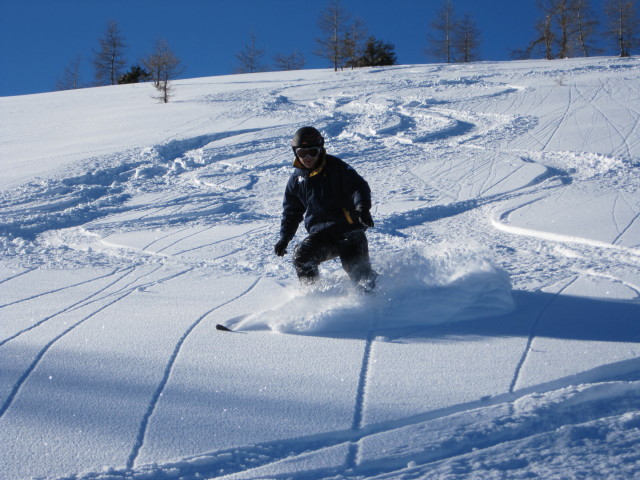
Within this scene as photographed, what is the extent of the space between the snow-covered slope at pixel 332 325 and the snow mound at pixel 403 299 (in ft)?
0.05

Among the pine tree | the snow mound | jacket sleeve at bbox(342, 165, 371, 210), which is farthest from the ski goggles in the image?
the pine tree

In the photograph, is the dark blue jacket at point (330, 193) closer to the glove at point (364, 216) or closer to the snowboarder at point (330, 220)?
the snowboarder at point (330, 220)

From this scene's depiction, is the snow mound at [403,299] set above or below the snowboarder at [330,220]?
below

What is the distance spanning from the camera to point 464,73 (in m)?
19.5

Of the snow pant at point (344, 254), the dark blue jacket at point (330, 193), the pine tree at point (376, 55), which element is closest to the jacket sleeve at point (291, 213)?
the dark blue jacket at point (330, 193)

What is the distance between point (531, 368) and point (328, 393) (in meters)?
1.06

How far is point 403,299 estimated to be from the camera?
13.3 feet

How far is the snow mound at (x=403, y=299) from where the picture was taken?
147 inches

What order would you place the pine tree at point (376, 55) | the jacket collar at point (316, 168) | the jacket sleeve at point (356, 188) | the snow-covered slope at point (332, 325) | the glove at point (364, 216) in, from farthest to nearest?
the pine tree at point (376, 55) → the jacket collar at point (316, 168) → the jacket sleeve at point (356, 188) → the glove at point (364, 216) → the snow-covered slope at point (332, 325)

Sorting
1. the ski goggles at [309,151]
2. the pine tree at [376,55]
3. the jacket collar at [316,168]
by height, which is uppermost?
Answer: the pine tree at [376,55]

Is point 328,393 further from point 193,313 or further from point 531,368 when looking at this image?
point 193,313

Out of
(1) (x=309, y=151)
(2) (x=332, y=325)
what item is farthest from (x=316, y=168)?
(2) (x=332, y=325)

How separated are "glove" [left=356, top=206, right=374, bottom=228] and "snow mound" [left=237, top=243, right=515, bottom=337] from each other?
0.60 metres

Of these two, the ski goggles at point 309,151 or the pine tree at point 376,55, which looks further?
the pine tree at point 376,55
